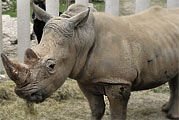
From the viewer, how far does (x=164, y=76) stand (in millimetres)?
4980

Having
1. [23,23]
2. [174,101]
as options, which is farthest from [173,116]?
[23,23]

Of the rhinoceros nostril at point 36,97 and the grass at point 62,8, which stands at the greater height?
the rhinoceros nostril at point 36,97

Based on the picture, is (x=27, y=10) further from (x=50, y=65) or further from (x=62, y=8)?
(x=62, y=8)

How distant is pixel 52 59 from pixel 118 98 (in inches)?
38.2

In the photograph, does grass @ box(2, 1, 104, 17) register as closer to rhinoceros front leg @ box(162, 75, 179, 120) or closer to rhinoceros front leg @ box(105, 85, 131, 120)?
rhinoceros front leg @ box(162, 75, 179, 120)

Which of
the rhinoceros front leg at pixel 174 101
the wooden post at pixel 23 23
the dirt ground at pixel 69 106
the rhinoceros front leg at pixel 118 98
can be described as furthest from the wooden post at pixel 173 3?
the rhinoceros front leg at pixel 118 98

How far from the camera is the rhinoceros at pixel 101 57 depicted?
13.1ft

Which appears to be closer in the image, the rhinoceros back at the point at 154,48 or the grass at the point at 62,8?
the rhinoceros back at the point at 154,48

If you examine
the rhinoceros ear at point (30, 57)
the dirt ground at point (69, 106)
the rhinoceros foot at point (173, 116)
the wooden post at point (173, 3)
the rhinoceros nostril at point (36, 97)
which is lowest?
the dirt ground at point (69, 106)

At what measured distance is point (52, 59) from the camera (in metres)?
4.03

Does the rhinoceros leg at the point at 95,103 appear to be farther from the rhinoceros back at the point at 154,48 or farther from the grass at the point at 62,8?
the grass at the point at 62,8

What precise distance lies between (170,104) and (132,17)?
1.42 metres

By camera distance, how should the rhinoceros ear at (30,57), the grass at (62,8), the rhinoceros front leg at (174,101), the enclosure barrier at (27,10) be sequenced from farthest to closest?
the grass at (62,8), the enclosure barrier at (27,10), the rhinoceros front leg at (174,101), the rhinoceros ear at (30,57)

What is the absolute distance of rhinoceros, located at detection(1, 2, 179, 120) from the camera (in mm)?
4000
